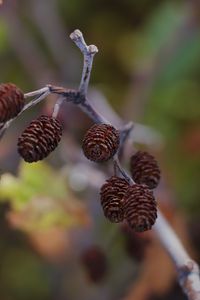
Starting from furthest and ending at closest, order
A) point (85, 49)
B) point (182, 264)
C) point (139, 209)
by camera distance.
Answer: point (182, 264), point (85, 49), point (139, 209)

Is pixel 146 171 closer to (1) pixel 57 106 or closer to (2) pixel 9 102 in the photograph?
(1) pixel 57 106

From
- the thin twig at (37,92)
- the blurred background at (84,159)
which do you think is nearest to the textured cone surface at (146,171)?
the thin twig at (37,92)

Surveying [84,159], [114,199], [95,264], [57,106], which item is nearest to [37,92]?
[57,106]

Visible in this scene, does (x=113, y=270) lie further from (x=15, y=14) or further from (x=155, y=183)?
(x=15, y=14)

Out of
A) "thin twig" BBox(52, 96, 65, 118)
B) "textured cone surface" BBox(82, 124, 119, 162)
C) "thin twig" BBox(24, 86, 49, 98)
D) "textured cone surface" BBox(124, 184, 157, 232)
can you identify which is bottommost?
"textured cone surface" BBox(124, 184, 157, 232)

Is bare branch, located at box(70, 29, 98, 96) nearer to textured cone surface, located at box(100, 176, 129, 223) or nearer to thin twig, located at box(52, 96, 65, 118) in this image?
thin twig, located at box(52, 96, 65, 118)

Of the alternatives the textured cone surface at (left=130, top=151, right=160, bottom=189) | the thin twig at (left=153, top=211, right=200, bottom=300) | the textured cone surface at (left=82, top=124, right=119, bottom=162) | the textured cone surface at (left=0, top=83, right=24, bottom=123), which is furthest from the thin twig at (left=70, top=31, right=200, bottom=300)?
the textured cone surface at (left=0, top=83, right=24, bottom=123)
